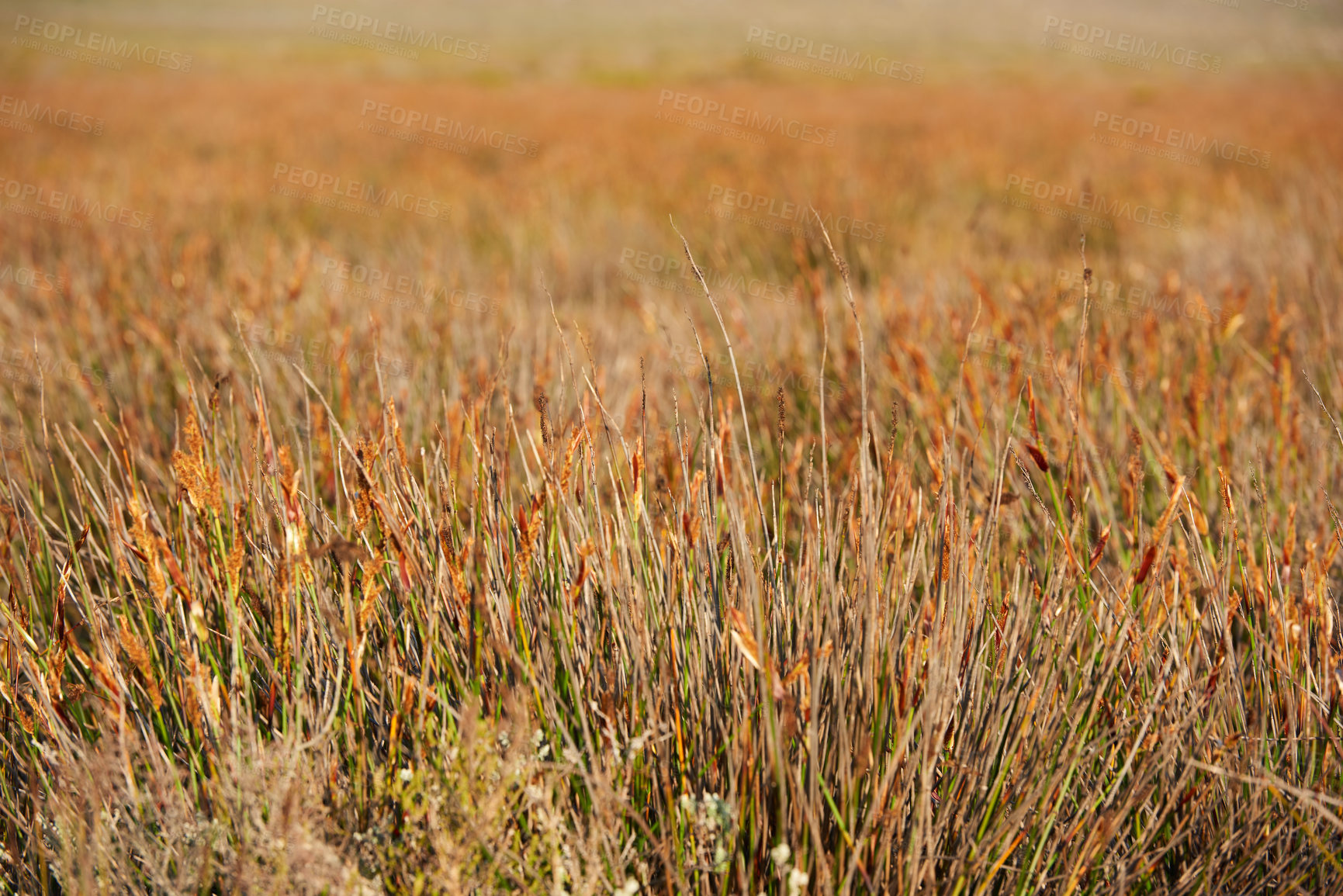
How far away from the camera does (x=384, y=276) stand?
4.20 metres

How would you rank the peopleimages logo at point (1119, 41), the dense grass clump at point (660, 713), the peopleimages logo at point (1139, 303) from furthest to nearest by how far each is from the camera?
1. the peopleimages logo at point (1119, 41)
2. the peopleimages logo at point (1139, 303)
3. the dense grass clump at point (660, 713)

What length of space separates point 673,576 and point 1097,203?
6.64m

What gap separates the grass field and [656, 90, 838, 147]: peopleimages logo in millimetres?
6113

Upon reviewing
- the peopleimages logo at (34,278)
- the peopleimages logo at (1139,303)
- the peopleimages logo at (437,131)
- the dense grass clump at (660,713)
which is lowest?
the dense grass clump at (660,713)

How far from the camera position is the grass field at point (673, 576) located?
0.89m

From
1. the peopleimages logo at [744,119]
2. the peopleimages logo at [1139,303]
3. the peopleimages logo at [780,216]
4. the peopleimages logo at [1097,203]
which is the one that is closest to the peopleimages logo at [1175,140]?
the peopleimages logo at [1097,203]

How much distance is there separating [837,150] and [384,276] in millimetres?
6120

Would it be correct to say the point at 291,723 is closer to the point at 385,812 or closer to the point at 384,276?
the point at 385,812

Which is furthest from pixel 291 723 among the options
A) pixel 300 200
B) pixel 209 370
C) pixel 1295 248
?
pixel 300 200

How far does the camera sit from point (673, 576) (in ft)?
3.22

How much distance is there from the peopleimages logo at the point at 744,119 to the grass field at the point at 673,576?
6113 mm

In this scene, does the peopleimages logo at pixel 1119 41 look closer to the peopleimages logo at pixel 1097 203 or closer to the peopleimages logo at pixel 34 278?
the peopleimages logo at pixel 1097 203

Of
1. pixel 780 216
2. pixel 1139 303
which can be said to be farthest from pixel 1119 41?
pixel 1139 303

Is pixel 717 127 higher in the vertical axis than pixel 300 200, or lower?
higher
